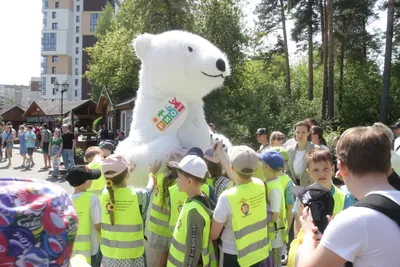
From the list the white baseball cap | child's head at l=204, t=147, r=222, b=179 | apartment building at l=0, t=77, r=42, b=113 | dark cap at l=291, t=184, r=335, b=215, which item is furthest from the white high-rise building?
dark cap at l=291, t=184, r=335, b=215

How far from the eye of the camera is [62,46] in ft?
258

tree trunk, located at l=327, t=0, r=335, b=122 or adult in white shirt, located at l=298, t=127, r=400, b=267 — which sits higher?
tree trunk, located at l=327, t=0, r=335, b=122

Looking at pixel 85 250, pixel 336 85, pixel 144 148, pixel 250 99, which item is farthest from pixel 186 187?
pixel 336 85

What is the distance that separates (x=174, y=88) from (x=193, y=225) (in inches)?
97.7

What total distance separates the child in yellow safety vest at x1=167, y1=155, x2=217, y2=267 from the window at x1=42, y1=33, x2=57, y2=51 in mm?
83790

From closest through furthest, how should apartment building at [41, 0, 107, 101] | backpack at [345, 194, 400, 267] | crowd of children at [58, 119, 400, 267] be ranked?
backpack at [345, 194, 400, 267] → crowd of children at [58, 119, 400, 267] → apartment building at [41, 0, 107, 101]

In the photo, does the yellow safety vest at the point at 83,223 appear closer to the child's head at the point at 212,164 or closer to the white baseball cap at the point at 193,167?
the white baseball cap at the point at 193,167

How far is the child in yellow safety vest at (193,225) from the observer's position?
2805 mm

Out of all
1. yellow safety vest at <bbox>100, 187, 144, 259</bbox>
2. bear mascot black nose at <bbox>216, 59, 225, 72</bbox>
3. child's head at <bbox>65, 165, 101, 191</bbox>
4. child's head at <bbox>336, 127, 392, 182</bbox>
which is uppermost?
bear mascot black nose at <bbox>216, 59, 225, 72</bbox>

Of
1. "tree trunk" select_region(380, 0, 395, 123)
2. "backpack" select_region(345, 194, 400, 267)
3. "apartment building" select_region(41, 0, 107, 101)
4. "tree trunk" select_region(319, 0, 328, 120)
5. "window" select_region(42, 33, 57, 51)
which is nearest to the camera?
"backpack" select_region(345, 194, 400, 267)

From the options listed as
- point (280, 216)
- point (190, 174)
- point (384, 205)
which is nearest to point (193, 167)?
point (190, 174)

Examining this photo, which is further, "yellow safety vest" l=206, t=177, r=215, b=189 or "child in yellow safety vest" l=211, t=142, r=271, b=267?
"yellow safety vest" l=206, t=177, r=215, b=189

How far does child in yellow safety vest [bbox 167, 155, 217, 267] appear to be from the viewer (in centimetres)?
280

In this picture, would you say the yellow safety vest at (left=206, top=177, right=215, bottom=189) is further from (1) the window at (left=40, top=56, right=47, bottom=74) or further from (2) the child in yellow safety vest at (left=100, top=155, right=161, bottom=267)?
(1) the window at (left=40, top=56, right=47, bottom=74)
